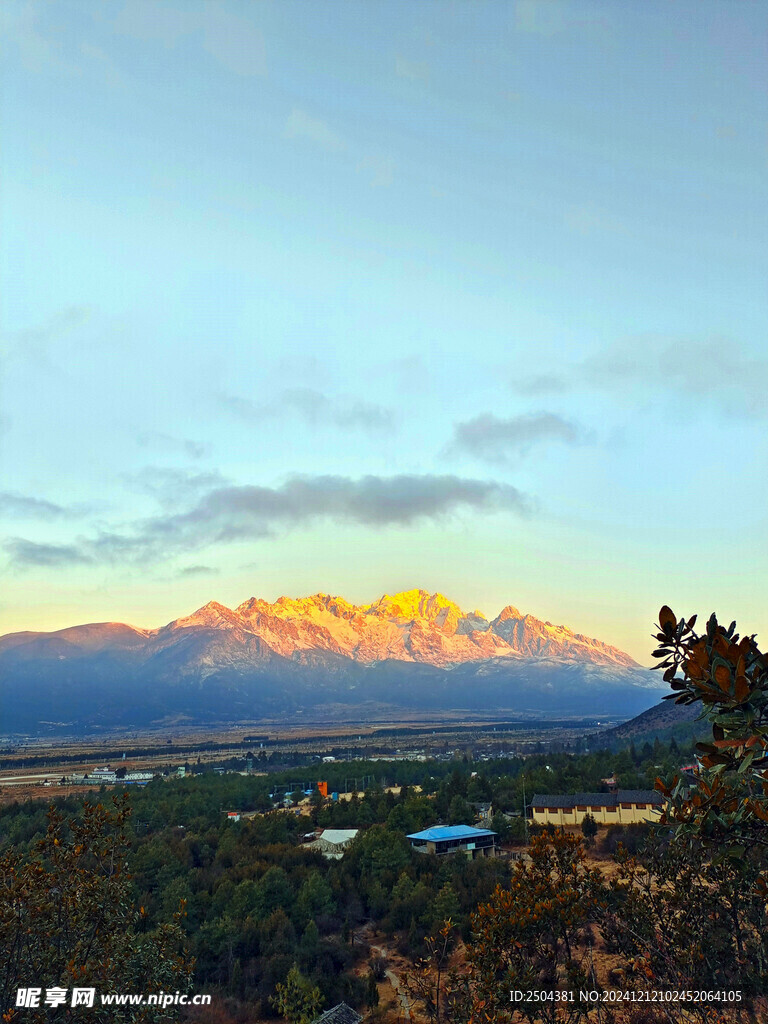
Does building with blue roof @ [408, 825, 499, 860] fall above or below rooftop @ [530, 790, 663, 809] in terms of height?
below

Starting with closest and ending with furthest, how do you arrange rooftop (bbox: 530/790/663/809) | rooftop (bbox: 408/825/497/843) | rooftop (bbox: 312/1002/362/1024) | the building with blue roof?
1. rooftop (bbox: 312/1002/362/1024)
2. the building with blue roof
3. rooftop (bbox: 408/825/497/843)
4. rooftop (bbox: 530/790/663/809)

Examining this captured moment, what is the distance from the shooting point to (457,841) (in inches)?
2085

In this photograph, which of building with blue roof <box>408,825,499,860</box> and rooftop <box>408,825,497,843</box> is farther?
rooftop <box>408,825,497,843</box>

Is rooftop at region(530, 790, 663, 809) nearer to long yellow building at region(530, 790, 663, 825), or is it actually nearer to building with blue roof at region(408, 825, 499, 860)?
long yellow building at region(530, 790, 663, 825)

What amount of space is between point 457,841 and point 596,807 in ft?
49.2

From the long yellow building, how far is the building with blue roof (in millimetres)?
7071

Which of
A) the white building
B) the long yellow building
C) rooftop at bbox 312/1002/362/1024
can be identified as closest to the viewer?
rooftop at bbox 312/1002/362/1024

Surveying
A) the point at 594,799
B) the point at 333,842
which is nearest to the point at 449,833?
the point at 333,842

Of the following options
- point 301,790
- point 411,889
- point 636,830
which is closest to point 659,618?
point 411,889

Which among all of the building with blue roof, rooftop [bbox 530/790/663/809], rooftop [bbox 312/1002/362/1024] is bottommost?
the building with blue roof

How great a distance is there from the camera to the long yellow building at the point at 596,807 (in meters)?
57.6

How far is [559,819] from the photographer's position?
60281 mm

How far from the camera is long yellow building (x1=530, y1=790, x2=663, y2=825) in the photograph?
5762 cm

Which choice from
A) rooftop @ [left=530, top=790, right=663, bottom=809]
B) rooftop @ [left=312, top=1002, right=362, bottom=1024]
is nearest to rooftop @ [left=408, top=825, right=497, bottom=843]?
rooftop @ [left=530, top=790, right=663, bottom=809]
